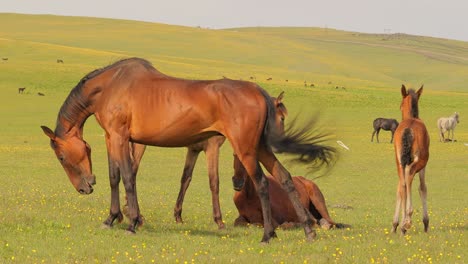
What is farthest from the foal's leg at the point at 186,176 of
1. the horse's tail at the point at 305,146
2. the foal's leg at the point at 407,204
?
the foal's leg at the point at 407,204

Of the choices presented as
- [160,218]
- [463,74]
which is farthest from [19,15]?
[160,218]

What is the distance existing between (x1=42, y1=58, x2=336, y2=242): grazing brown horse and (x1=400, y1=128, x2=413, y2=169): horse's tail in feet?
3.76

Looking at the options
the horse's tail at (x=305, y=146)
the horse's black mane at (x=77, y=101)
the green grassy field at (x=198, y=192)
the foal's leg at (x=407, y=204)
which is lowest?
the green grassy field at (x=198, y=192)

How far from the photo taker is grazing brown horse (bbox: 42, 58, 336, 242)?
1135cm

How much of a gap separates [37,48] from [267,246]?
82016mm

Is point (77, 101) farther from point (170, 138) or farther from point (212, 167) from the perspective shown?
point (212, 167)

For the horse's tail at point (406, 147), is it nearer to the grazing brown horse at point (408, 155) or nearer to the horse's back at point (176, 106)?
the grazing brown horse at point (408, 155)

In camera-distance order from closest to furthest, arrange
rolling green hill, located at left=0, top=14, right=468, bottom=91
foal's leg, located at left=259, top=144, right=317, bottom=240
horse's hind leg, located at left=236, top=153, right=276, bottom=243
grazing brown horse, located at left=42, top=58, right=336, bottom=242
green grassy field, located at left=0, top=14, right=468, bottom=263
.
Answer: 1. green grassy field, located at left=0, top=14, right=468, bottom=263
2. horse's hind leg, located at left=236, top=153, right=276, bottom=243
3. grazing brown horse, located at left=42, top=58, right=336, bottom=242
4. foal's leg, located at left=259, top=144, right=317, bottom=240
5. rolling green hill, located at left=0, top=14, right=468, bottom=91

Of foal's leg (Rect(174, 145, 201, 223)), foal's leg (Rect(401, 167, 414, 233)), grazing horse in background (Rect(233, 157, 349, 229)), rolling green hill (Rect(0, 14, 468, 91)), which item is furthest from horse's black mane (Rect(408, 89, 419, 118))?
rolling green hill (Rect(0, 14, 468, 91))

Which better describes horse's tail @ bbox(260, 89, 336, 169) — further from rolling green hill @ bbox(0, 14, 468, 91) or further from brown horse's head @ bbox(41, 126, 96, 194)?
rolling green hill @ bbox(0, 14, 468, 91)

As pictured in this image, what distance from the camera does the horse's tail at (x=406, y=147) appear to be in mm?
11602

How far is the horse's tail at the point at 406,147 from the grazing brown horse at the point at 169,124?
3.76 ft

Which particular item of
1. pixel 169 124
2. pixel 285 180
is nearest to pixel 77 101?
pixel 169 124

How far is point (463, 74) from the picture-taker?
120 meters
